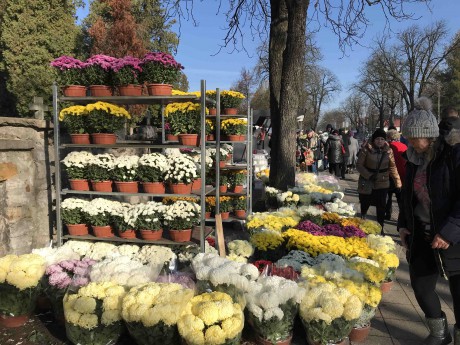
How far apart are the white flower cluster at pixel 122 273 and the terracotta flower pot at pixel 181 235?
3.53 ft

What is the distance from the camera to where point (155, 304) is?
275 cm

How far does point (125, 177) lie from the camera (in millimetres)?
4652

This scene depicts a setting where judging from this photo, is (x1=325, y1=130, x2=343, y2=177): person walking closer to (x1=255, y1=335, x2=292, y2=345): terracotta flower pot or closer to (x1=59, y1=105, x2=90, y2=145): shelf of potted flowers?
(x1=59, y1=105, x2=90, y2=145): shelf of potted flowers

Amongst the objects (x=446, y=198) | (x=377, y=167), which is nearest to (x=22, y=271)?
(x=446, y=198)

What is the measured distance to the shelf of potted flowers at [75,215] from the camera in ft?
15.5

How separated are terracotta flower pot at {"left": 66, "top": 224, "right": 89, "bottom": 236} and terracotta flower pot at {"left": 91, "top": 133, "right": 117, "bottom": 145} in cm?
105

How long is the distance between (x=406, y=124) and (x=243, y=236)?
14.3ft

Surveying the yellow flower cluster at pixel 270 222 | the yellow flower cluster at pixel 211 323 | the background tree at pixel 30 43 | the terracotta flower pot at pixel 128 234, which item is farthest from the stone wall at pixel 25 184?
the background tree at pixel 30 43

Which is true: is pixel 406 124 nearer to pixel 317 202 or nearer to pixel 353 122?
pixel 317 202

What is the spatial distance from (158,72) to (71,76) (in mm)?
1095

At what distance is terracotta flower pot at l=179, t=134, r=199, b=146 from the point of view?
4508 millimetres

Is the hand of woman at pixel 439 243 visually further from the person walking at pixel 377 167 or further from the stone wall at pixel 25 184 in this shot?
the stone wall at pixel 25 184

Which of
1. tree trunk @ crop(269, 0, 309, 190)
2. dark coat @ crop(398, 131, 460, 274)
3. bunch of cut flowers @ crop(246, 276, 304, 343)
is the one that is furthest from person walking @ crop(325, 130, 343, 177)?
bunch of cut flowers @ crop(246, 276, 304, 343)

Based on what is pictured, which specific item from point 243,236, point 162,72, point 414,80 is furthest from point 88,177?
point 414,80
